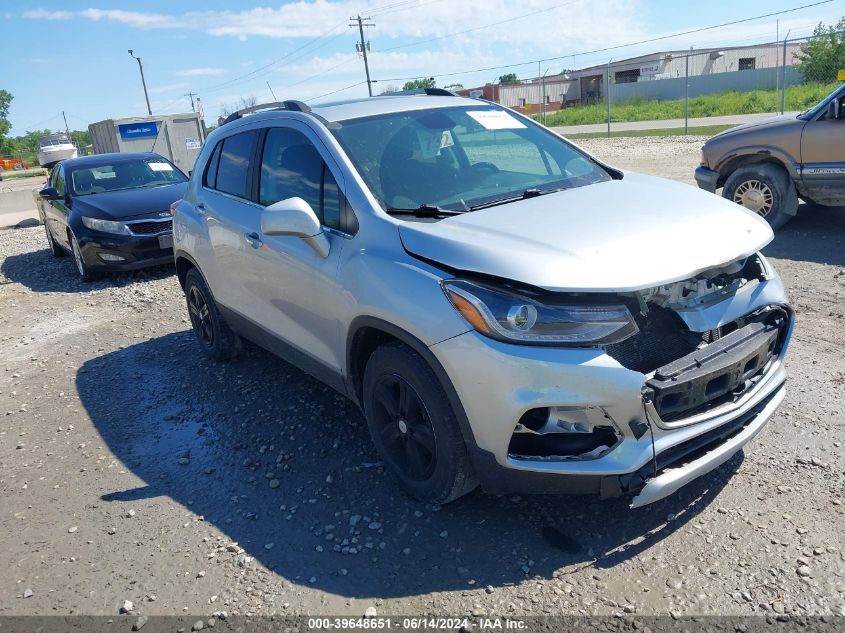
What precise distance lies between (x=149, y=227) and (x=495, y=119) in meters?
6.35

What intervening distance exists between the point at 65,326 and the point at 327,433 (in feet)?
15.5

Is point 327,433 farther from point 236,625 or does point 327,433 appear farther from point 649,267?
point 649,267

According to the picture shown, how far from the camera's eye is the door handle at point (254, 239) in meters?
4.32

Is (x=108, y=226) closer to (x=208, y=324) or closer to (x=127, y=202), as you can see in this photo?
(x=127, y=202)

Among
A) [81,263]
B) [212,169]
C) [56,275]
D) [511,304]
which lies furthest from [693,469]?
[56,275]

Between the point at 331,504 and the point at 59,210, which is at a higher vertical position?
the point at 59,210

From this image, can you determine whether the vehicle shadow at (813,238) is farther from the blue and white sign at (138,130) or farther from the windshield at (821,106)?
the blue and white sign at (138,130)

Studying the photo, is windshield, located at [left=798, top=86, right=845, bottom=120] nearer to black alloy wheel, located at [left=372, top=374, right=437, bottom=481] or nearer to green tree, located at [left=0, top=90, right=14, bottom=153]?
black alloy wheel, located at [left=372, top=374, right=437, bottom=481]

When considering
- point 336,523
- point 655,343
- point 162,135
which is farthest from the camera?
point 162,135

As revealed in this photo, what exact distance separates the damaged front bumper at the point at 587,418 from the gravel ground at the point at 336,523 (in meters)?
0.38

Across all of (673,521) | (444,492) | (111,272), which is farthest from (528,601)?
(111,272)

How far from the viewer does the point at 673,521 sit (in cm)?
314

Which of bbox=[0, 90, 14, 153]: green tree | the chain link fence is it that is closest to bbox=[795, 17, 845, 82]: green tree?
the chain link fence

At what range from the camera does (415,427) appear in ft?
10.7
